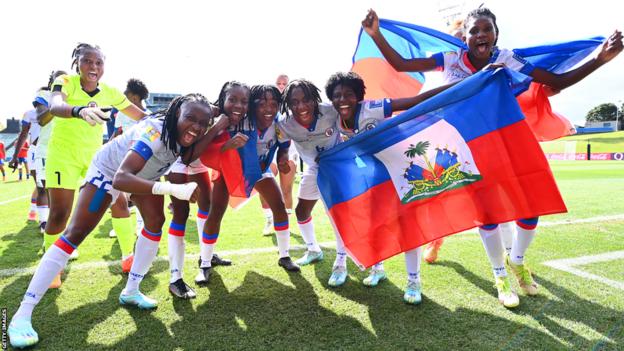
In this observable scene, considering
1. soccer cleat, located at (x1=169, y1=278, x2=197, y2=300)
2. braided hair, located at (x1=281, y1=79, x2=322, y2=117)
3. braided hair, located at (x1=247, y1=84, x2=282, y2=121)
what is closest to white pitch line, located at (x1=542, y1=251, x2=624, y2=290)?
braided hair, located at (x1=281, y1=79, x2=322, y2=117)

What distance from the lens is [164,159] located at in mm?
3082

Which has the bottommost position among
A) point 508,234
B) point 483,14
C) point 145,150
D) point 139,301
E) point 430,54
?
A: point 508,234

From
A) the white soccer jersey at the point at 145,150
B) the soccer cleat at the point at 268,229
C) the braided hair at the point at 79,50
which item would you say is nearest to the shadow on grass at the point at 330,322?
the white soccer jersey at the point at 145,150

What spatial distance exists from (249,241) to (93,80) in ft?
9.53

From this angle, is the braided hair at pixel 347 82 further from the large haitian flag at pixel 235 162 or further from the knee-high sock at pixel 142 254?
the knee-high sock at pixel 142 254

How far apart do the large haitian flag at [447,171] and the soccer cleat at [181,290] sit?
5.07 feet

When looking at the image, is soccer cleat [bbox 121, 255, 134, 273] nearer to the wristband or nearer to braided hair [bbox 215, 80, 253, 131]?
the wristband

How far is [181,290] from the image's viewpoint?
11.3ft

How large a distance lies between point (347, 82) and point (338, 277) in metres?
1.99

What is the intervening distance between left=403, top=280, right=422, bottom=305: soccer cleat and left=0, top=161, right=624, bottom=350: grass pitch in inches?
3.0

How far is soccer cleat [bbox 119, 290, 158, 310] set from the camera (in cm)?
316

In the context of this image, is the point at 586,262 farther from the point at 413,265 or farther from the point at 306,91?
the point at 306,91

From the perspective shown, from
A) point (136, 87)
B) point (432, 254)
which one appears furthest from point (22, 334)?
point (432, 254)

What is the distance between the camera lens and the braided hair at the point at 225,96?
3.61 m
